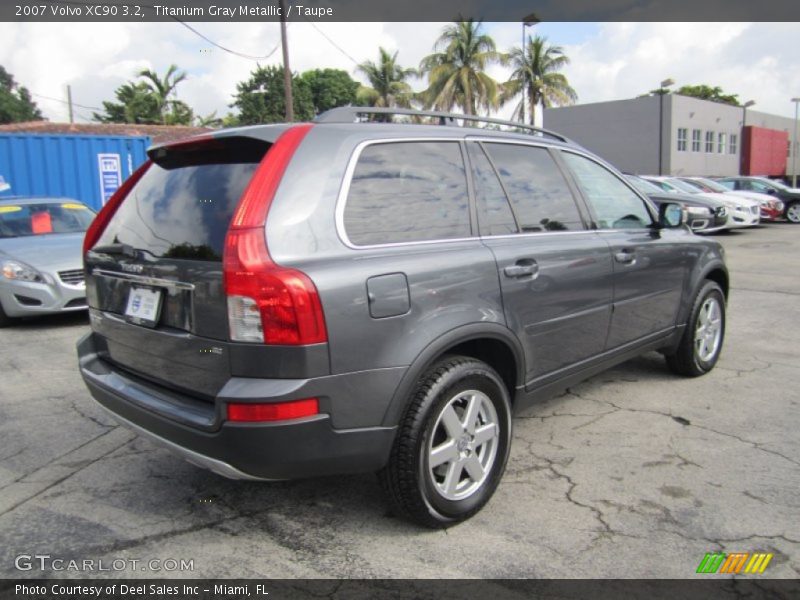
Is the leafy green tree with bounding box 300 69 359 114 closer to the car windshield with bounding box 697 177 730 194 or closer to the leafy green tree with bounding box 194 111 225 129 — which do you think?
the leafy green tree with bounding box 194 111 225 129

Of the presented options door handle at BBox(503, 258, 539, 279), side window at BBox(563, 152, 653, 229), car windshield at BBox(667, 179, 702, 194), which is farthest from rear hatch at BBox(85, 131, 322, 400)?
car windshield at BBox(667, 179, 702, 194)

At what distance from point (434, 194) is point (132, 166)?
466 inches

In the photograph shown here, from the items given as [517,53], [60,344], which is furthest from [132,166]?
[517,53]

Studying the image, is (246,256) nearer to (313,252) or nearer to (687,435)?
(313,252)

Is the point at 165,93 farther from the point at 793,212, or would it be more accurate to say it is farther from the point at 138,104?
the point at 793,212

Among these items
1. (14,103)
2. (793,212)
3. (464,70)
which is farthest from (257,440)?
(14,103)

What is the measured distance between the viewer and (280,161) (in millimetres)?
2424

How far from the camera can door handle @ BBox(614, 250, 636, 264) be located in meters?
3.77

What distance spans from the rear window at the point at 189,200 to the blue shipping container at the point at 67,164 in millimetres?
8956

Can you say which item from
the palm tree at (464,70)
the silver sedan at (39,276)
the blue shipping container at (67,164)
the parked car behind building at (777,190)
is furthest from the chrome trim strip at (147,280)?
the palm tree at (464,70)

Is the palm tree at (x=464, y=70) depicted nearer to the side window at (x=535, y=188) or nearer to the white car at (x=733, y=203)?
the white car at (x=733, y=203)

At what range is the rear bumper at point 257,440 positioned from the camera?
7.51 ft

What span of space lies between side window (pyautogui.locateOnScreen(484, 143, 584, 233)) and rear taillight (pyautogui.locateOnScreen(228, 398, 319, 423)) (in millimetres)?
1565

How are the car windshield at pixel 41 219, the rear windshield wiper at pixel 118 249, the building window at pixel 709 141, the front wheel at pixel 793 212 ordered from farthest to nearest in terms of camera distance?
the building window at pixel 709 141 → the front wheel at pixel 793 212 → the car windshield at pixel 41 219 → the rear windshield wiper at pixel 118 249
